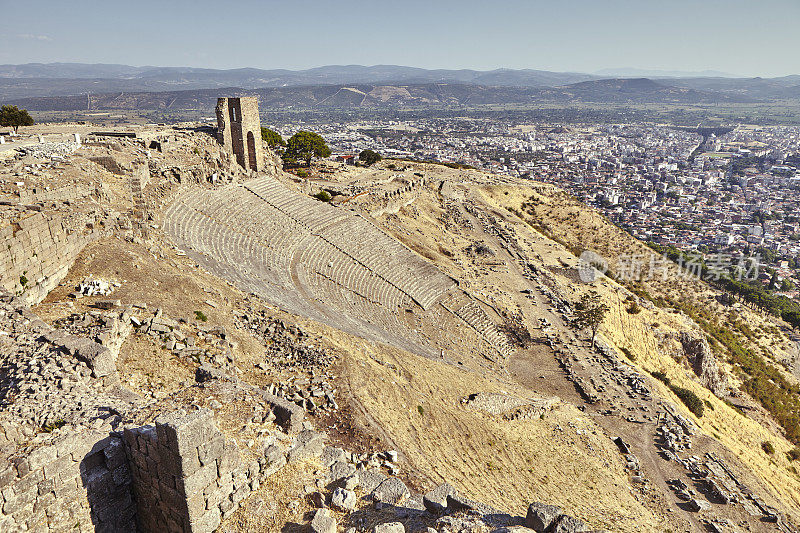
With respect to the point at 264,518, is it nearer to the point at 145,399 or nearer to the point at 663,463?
the point at 145,399

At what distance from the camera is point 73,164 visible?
23.5 meters

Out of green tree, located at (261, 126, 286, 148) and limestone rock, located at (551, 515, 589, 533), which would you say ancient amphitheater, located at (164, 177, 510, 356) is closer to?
limestone rock, located at (551, 515, 589, 533)

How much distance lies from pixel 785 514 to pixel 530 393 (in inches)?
421

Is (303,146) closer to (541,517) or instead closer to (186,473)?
(186,473)

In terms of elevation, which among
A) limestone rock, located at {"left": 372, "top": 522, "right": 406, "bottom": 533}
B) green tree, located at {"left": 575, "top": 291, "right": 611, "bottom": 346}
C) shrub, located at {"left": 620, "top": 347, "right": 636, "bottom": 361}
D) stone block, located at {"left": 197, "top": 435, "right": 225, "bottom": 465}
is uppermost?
stone block, located at {"left": 197, "top": 435, "right": 225, "bottom": 465}


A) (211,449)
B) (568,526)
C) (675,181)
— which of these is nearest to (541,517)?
(568,526)

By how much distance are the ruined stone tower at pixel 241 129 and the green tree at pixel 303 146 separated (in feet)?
39.6

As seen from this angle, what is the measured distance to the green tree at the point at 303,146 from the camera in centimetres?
5031

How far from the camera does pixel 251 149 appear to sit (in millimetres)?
37719

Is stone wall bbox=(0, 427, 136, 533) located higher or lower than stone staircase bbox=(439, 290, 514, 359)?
higher

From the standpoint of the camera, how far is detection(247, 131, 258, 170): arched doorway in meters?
37.5

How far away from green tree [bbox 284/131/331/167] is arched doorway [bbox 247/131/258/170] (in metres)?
12.5

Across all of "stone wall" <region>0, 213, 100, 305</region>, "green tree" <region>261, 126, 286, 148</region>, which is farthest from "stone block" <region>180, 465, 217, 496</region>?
"green tree" <region>261, 126, 286, 148</region>

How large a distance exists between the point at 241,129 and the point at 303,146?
14679 mm
